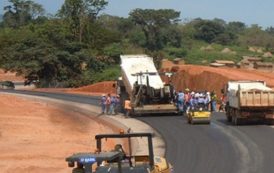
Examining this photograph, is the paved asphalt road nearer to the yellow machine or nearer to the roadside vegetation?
the yellow machine

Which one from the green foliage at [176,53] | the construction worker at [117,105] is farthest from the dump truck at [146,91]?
the green foliage at [176,53]

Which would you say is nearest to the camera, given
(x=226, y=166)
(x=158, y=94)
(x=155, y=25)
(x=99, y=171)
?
(x=99, y=171)

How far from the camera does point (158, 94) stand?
129 ft

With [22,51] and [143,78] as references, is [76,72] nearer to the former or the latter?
[22,51]

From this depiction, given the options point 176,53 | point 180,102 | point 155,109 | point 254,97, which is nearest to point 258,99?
point 254,97

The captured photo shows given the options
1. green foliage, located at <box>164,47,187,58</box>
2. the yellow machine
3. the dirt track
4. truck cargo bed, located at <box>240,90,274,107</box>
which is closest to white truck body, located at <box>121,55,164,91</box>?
the dirt track

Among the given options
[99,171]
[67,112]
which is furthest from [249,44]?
[99,171]

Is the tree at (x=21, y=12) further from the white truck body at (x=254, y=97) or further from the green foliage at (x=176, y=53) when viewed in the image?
the white truck body at (x=254, y=97)

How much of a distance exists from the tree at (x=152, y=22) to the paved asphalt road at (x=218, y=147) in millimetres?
91914

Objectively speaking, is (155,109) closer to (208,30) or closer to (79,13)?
(79,13)

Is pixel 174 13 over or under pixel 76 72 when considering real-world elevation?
over

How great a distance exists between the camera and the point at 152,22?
130 metres

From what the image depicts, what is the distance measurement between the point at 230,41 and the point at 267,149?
131594 mm

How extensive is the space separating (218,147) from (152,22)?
107157mm
